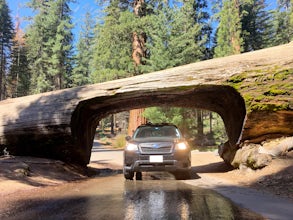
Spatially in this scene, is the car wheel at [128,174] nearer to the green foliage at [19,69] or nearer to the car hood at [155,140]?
the car hood at [155,140]

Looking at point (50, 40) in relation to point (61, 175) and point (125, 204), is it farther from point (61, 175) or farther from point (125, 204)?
point (125, 204)

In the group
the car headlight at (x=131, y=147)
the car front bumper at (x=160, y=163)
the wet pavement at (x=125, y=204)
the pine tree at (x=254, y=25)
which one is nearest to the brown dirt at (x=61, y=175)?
the wet pavement at (x=125, y=204)

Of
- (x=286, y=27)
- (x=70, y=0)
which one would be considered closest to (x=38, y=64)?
(x=70, y=0)

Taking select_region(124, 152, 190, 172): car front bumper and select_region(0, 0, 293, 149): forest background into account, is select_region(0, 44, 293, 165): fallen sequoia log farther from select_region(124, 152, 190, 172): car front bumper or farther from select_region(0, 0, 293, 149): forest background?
select_region(0, 0, 293, 149): forest background

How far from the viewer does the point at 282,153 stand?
31.8 feet

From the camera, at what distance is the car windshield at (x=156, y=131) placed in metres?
10.5

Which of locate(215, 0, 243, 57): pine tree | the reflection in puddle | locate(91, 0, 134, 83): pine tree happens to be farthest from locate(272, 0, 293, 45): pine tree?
the reflection in puddle

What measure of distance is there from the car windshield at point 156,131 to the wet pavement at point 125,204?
8.76 ft

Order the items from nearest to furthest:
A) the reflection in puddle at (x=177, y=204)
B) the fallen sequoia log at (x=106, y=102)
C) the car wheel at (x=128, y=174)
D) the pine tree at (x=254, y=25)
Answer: the reflection in puddle at (x=177, y=204), the car wheel at (x=128, y=174), the fallen sequoia log at (x=106, y=102), the pine tree at (x=254, y=25)

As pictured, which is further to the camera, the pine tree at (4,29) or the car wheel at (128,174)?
the pine tree at (4,29)

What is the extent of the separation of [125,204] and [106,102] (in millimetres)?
6759

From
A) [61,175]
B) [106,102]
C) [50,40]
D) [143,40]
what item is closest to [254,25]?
[143,40]

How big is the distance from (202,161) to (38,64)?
4294 centimetres

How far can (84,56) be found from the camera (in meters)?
69.0
